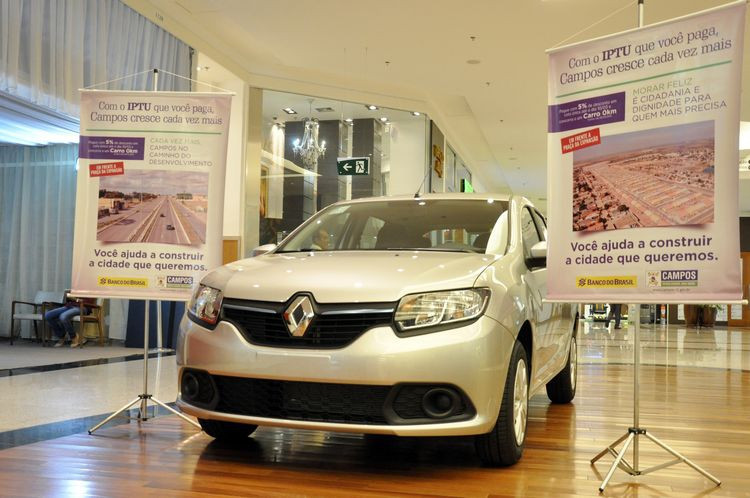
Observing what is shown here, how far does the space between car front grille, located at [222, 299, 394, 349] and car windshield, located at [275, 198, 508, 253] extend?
846 millimetres

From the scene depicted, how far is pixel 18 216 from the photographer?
1208cm

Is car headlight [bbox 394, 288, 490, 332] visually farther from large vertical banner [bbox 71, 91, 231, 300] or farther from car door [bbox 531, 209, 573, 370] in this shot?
large vertical banner [bbox 71, 91, 231, 300]

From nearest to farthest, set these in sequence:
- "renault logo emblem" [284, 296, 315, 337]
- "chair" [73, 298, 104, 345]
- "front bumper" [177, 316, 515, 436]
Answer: "front bumper" [177, 316, 515, 436] → "renault logo emblem" [284, 296, 315, 337] → "chair" [73, 298, 104, 345]

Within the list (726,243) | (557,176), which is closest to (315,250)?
(557,176)

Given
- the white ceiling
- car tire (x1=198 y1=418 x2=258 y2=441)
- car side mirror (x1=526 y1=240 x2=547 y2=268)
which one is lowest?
car tire (x1=198 y1=418 x2=258 y2=441)

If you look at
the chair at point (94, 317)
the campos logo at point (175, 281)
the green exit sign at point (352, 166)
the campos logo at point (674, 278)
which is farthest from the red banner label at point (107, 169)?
the green exit sign at point (352, 166)

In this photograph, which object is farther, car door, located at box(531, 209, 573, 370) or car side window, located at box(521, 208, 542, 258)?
car door, located at box(531, 209, 573, 370)

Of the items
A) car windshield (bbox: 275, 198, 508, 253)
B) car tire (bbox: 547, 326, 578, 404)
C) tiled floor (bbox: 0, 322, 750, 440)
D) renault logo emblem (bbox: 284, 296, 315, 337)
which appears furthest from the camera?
car tire (bbox: 547, 326, 578, 404)

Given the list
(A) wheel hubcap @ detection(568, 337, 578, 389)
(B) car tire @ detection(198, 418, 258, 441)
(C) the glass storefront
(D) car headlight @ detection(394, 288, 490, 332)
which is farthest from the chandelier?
(D) car headlight @ detection(394, 288, 490, 332)

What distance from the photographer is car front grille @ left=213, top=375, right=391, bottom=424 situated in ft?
9.23

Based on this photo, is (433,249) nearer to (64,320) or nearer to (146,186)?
(146,186)

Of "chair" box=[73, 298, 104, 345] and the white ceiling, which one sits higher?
the white ceiling

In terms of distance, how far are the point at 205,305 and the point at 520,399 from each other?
139cm

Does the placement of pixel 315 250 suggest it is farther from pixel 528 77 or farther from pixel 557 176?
pixel 528 77
